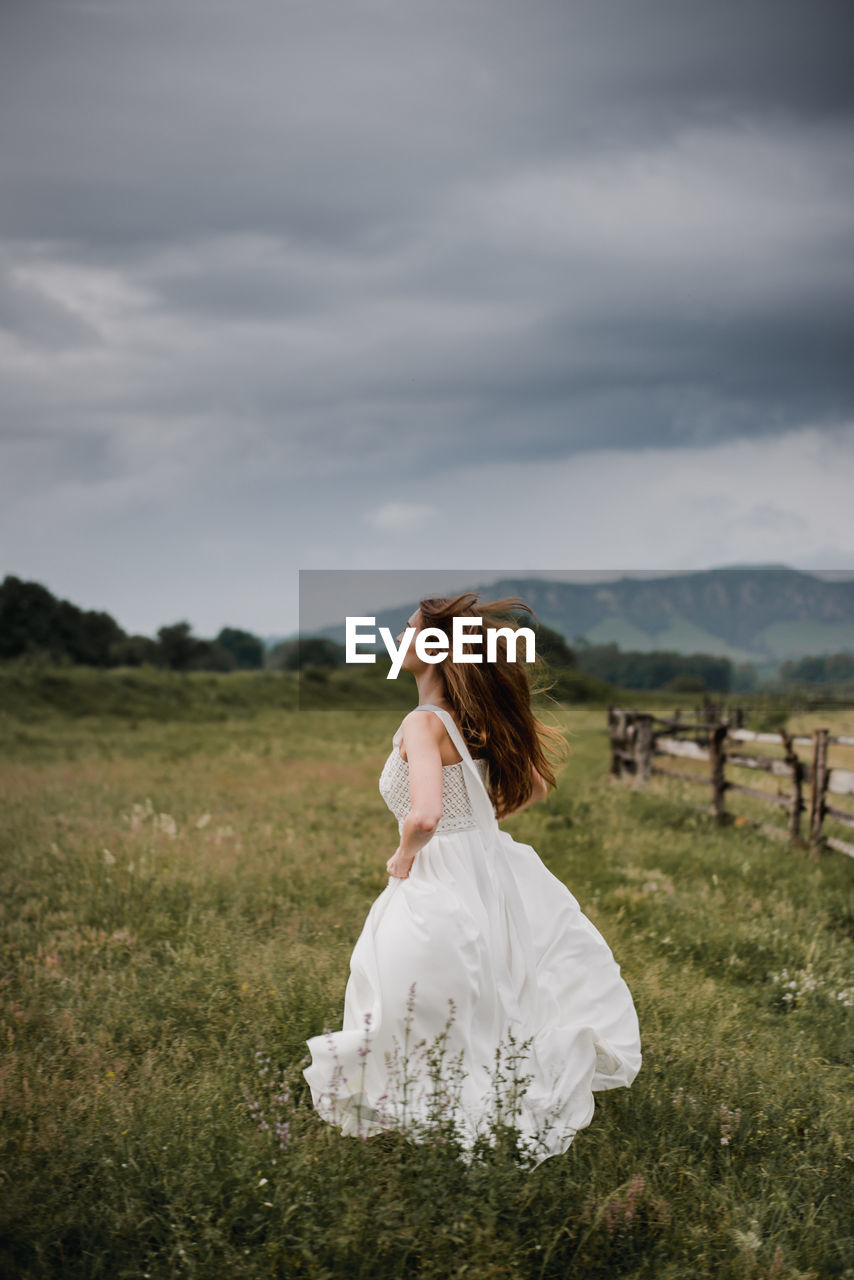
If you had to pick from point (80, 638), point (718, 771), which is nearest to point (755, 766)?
point (718, 771)

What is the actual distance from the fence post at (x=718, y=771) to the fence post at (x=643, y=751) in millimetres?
3224

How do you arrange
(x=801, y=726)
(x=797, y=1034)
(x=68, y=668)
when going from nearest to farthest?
(x=797, y=1034)
(x=801, y=726)
(x=68, y=668)

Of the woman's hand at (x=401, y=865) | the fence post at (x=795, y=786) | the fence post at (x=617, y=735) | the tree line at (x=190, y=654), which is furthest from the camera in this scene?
the tree line at (x=190, y=654)

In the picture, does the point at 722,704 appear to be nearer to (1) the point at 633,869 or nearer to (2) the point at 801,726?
(2) the point at 801,726

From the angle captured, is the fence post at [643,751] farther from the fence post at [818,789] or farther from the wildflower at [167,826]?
the wildflower at [167,826]

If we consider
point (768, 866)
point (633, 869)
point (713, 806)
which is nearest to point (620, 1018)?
point (633, 869)

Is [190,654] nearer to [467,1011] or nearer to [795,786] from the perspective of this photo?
[795,786]

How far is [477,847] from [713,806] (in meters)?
9.46

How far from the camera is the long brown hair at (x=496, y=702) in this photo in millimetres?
3928

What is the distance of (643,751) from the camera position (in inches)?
626

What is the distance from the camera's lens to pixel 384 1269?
2.99m

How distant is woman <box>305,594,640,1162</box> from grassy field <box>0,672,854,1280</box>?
0.72ft

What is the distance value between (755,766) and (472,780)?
8987mm


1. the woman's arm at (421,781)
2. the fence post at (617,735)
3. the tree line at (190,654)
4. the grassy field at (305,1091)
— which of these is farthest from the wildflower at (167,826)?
the tree line at (190,654)
